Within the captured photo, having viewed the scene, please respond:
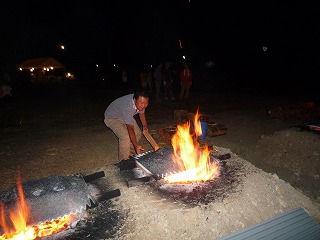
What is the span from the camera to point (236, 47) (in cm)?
2506

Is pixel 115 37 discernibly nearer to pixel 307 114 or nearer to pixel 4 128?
pixel 4 128

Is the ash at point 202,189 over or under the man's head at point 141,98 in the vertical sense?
under

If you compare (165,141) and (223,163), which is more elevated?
(223,163)

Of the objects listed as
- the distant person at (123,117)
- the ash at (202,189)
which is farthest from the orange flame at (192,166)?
the distant person at (123,117)

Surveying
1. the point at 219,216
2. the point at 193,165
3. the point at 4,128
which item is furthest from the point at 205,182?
the point at 4,128

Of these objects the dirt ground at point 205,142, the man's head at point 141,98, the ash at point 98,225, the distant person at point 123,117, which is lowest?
the dirt ground at point 205,142

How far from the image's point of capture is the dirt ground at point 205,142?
9.39 feet

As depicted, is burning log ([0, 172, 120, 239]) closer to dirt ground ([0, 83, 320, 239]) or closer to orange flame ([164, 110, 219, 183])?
dirt ground ([0, 83, 320, 239])

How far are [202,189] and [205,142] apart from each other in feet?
14.1

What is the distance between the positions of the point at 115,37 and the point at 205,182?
4212cm

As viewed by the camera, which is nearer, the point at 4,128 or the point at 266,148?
the point at 266,148

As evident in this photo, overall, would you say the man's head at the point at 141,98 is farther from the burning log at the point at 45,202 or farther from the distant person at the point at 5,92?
the distant person at the point at 5,92

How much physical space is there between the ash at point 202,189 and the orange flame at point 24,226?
1.25 metres

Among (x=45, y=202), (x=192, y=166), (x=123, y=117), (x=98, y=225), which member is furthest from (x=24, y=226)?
(x=123, y=117)
